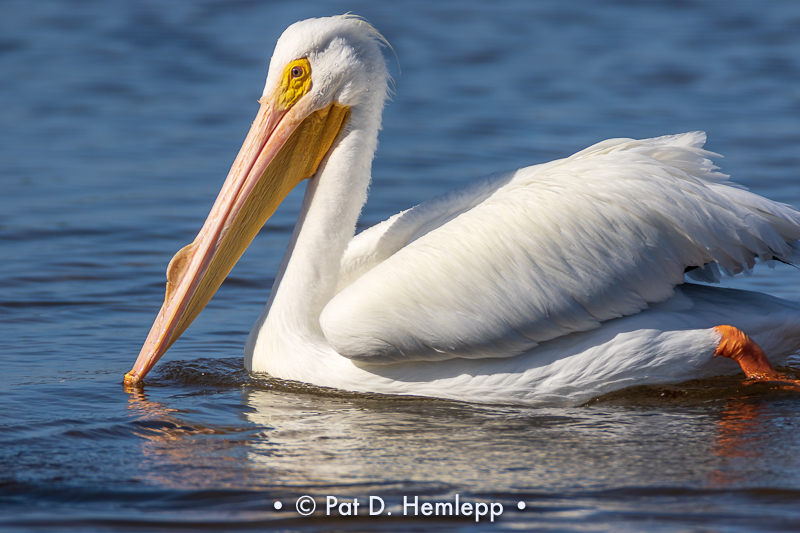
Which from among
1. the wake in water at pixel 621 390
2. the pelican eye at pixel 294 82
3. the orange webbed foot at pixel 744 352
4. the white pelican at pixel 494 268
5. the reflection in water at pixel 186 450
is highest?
the pelican eye at pixel 294 82

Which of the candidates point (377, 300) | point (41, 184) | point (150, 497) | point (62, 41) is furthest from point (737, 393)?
point (62, 41)

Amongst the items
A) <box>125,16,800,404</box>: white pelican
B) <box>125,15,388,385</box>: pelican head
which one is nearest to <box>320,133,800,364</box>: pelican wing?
<box>125,16,800,404</box>: white pelican

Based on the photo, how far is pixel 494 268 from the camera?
4137 millimetres

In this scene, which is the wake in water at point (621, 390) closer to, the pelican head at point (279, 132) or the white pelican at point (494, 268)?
the white pelican at point (494, 268)

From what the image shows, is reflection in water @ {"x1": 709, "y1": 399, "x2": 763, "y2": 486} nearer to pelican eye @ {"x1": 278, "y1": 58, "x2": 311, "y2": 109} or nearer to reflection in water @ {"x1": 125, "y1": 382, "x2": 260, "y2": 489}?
reflection in water @ {"x1": 125, "y1": 382, "x2": 260, "y2": 489}

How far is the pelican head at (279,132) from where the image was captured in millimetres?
4527

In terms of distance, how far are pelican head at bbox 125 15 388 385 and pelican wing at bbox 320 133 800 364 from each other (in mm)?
658

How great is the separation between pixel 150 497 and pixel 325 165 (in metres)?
1.91

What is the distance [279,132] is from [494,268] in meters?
1.17

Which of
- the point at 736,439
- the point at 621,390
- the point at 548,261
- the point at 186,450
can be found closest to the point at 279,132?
the point at 548,261

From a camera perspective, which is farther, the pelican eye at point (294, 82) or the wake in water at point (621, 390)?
the pelican eye at point (294, 82)

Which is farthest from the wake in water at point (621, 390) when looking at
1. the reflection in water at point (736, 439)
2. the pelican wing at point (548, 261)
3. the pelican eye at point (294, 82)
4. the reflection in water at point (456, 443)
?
the pelican eye at point (294, 82)

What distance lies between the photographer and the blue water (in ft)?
11.0

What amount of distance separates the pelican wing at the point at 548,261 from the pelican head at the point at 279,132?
2.16 ft
